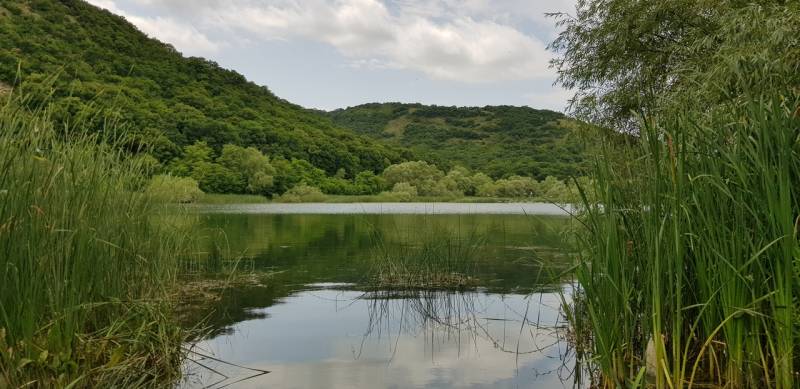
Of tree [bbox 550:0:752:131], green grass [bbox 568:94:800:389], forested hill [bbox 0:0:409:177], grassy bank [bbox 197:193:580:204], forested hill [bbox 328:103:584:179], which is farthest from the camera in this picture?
forested hill [bbox 328:103:584:179]

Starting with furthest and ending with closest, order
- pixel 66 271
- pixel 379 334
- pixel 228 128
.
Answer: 1. pixel 228 128
2. pixel 379 334
3. pixel 66 271

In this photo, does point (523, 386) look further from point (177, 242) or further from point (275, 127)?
point (275, 127)

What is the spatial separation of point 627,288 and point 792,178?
1.13m

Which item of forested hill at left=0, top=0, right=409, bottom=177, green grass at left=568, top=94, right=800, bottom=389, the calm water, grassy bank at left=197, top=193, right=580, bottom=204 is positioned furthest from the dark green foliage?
grassy bank at left=197, top=193, right=580, bottom=204

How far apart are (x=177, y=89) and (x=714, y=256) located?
6856 cm

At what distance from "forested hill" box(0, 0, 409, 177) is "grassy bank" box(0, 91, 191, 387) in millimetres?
39087

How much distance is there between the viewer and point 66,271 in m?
3.89

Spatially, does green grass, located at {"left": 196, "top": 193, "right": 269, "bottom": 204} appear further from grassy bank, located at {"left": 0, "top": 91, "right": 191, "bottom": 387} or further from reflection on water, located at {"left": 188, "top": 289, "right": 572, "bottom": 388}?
grassy bank, located at {"left": 0, "top": 91, "right": 191, "bottom": 387}

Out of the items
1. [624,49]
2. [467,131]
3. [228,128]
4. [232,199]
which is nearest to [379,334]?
[624,49]

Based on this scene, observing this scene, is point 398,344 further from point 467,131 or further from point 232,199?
point 467,131

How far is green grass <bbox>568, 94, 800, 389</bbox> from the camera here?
328 centimetres

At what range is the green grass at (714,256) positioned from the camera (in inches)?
129

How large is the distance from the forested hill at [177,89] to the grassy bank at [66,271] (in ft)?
128

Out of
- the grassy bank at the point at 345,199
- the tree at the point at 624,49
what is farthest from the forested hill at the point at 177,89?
the tree at the point at 624,49
